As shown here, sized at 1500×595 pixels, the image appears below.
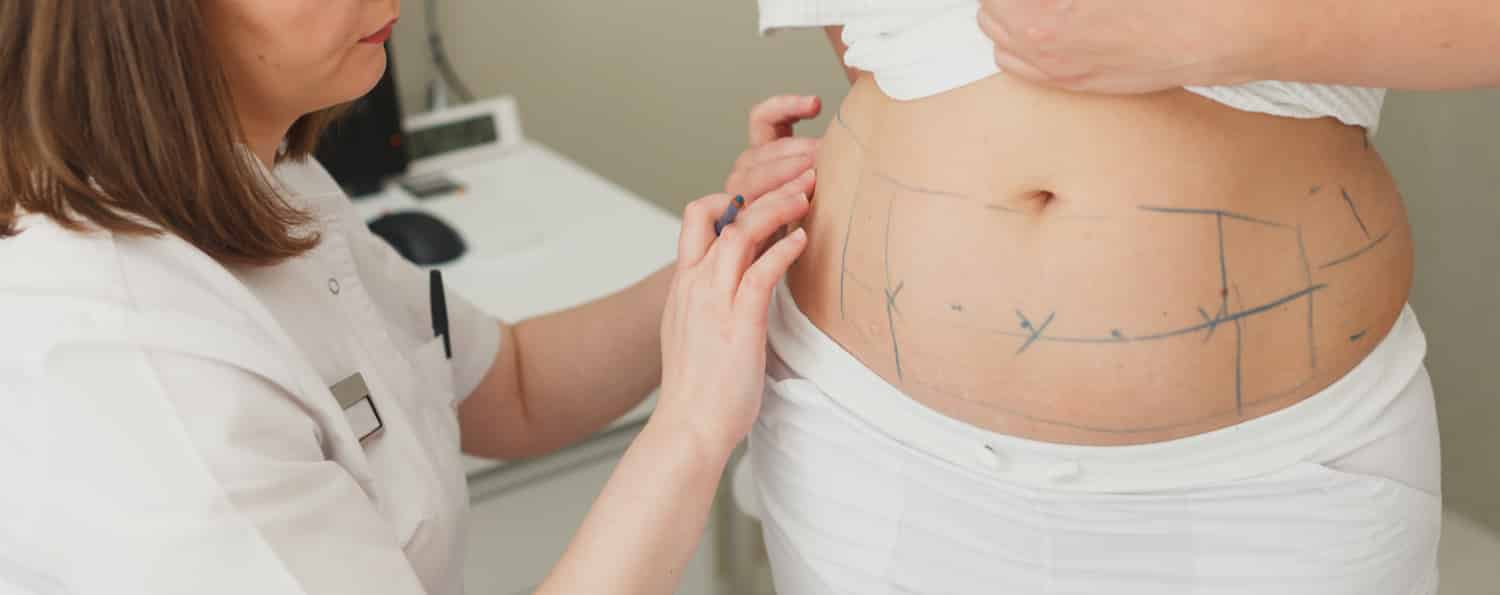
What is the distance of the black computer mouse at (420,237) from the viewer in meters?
1.48

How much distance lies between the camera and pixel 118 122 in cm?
69

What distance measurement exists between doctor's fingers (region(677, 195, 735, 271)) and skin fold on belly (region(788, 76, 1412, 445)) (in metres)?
0.13

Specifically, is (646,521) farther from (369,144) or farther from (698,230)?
(369,144)

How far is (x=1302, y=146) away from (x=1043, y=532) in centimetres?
28

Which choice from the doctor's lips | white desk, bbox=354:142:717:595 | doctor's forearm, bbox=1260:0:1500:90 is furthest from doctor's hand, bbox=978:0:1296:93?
white desk, bbox=354:142:717:595

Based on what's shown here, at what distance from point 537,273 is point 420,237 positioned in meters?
0.16

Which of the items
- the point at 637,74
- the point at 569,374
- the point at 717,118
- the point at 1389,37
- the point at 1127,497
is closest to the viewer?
the point at 1389,37

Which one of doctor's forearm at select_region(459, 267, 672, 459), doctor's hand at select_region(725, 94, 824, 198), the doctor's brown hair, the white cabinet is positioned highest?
the doctor's brown hair

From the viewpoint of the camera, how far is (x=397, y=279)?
1.05m

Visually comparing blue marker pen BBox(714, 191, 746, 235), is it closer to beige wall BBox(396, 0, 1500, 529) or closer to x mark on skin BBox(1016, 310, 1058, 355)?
x mark on skin BBox(1016, 310, 1058, 355)

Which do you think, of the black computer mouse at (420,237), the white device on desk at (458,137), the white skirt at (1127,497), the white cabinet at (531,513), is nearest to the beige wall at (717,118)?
the white device on desk at (458,137)

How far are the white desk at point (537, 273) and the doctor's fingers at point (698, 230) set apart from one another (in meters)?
0.38

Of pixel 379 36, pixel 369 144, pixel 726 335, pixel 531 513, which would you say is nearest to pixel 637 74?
pixel 369 144

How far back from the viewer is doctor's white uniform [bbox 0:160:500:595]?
621mm
